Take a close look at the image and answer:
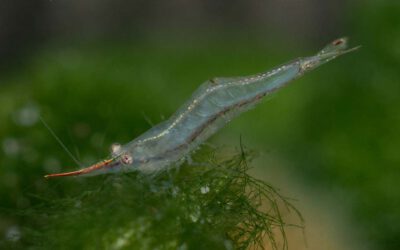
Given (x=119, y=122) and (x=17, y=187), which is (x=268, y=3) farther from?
(x=17, y=187)

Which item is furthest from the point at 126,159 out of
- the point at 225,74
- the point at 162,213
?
the point at 225,74

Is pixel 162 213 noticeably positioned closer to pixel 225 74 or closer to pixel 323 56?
pixel 323 56

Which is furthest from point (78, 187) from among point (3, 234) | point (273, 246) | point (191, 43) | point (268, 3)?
point (268, 3)

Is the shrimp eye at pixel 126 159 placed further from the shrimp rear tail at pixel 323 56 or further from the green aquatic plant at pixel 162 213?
the shrimp rear tail at pixel 323 56

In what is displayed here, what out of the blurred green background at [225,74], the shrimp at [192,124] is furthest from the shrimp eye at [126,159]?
the blurred green background at [225,74]

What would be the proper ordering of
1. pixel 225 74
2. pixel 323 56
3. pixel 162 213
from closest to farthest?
1. pixel 162 213
2. pixel 323 56
3. pixel 225 74

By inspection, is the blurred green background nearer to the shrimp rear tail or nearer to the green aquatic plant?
the green aquatic plant
